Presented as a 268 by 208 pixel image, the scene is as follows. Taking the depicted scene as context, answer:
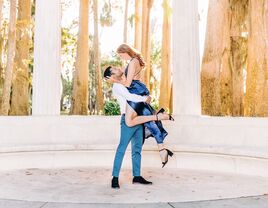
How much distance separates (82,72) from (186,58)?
33.7 ft

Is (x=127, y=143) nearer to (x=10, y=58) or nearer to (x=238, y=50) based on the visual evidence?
(x=238, y=50)

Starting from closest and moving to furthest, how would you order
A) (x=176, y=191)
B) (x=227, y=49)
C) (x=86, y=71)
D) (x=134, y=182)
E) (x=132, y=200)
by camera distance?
(x=132, y=200), (x=176, y=191), (x=134, y=182), (x=227, y=49), (x=86, y=71)

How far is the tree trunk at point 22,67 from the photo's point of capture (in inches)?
746

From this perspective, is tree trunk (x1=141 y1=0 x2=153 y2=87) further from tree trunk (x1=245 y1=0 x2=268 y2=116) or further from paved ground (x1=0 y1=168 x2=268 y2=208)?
paved ground (x1=0 y1=168 x2=268 y2=208)

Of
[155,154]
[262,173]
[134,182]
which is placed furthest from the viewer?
[155,154]

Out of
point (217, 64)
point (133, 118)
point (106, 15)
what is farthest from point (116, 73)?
point (106, 15)

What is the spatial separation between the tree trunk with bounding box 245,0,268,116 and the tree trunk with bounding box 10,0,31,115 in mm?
11409

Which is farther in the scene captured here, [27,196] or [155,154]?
[155,154]

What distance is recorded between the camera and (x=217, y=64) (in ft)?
41.6

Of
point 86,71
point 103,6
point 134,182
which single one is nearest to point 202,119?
point 134,182

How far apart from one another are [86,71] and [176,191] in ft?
45.1

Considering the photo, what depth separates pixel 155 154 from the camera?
8844 millimetres

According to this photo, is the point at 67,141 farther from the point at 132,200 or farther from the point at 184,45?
the point at 132,200

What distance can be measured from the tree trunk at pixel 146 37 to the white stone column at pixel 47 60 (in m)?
12.7
